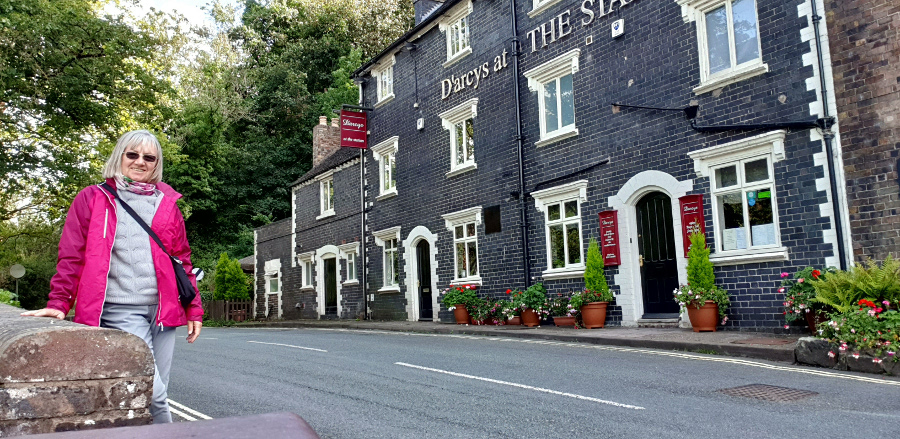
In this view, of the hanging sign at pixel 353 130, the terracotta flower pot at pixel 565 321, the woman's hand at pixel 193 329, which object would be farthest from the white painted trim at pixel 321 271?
the woman's hand at pixel 193 329

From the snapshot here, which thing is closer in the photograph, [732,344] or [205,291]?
[732,344]

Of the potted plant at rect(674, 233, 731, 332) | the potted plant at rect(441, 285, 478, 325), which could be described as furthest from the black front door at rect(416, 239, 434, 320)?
the potted plant at rect(674, 233, 731, 332)

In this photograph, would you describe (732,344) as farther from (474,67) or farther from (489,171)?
(474,67)

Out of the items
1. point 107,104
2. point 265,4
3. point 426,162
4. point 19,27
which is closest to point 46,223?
point 107,104

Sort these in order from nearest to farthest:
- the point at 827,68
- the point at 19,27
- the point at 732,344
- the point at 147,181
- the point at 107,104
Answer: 1. the point at 147,181
2. the point at 732,344
3. the point at 827,68
4. the point at 19,27
5. the point at 107,104

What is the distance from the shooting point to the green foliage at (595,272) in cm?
1473

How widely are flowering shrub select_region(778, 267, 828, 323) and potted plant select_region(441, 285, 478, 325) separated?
8.62 meters

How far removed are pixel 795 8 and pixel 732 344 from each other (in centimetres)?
593

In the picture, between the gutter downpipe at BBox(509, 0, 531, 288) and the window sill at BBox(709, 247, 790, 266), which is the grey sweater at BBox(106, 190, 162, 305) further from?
the gutter downpipe at BBox(509, 0, 531, 288)

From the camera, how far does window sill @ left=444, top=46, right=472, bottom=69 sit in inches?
770

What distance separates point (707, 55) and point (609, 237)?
→ 13.7 ft

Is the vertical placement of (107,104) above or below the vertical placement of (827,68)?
above

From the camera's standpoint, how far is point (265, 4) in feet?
152

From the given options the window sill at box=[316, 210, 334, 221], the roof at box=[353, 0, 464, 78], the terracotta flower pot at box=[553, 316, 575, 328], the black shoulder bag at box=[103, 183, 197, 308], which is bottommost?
the terracotta flower pot at box=[553, 316, 575, 328]
